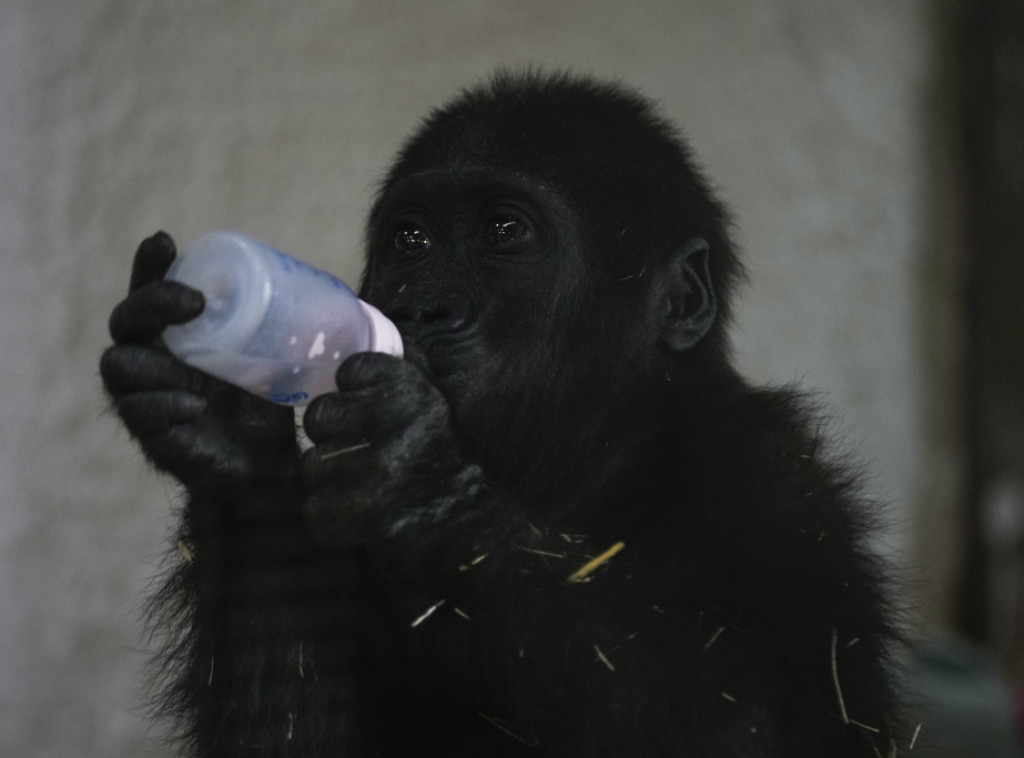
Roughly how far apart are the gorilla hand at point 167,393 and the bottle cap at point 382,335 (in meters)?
0.26

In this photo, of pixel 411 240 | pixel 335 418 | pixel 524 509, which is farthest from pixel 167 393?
pixel 411 240

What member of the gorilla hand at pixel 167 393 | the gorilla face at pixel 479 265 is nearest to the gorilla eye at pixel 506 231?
the gorilla face at pixel 479 265

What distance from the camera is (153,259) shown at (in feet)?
5.64

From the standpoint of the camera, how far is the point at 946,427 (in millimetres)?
5422

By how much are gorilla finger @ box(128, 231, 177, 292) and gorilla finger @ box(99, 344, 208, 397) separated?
0.10 metres

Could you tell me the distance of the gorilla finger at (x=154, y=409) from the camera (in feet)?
5.59

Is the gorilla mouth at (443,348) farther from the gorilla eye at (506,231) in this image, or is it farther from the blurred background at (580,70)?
the blurred background at (580,70)

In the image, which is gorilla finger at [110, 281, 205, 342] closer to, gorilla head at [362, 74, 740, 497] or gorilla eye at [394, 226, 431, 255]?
A: gorilla head at [362, 74, 740, 497]

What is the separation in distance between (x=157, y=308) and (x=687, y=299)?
4.47 ft

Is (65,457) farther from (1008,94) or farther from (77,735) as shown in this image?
(1008,94)

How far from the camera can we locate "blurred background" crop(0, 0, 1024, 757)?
3.75m

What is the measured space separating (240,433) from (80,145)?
7.56 ft

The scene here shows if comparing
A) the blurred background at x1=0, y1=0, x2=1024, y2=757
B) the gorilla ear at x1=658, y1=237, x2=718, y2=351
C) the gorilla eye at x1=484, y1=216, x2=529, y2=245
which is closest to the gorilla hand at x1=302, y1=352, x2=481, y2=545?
the gorilla eye at x1=484, y1=216, x2=529, y2=245

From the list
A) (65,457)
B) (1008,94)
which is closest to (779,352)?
(1008,94)
